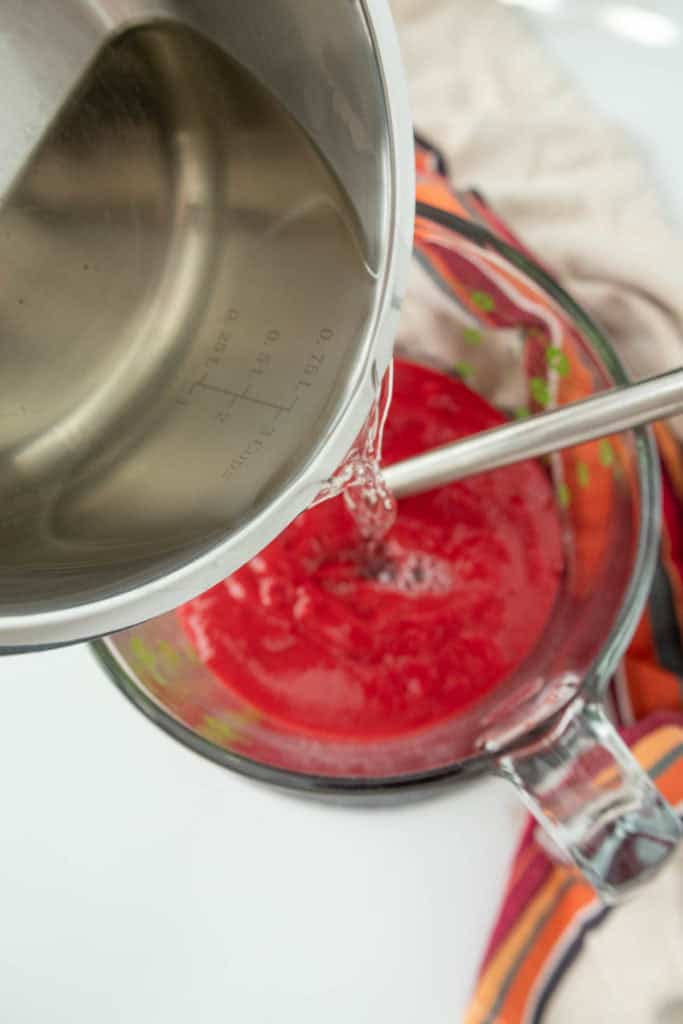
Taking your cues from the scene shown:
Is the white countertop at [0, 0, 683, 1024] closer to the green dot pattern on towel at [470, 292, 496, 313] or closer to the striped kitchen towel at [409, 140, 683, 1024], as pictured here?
the striped kitchen towel at [409, 140, 683, 1024]

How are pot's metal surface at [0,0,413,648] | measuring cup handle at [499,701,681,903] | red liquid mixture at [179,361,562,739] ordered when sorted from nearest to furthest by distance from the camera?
1. pot's metal surface at [0,0,413,648]
2. measuring cup handle at [499,701,681,903]
3. red liquid mixture at [179,361,562,739]

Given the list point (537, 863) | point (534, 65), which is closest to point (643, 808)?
point (537, 863)

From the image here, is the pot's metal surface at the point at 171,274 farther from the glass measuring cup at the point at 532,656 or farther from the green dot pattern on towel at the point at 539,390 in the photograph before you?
the green dot pattern on towel at the point at 539,390

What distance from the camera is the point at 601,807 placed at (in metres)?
0.51

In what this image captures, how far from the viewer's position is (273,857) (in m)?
0.62

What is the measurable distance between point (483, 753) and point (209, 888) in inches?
7.6

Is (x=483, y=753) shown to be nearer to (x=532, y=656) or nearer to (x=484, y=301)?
(x=532, y=656)

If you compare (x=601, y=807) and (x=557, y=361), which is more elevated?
(x=557, y=361)

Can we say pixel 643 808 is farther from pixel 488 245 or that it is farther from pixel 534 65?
pixel 534 65

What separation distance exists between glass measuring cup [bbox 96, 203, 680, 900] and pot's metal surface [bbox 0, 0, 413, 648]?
0.52 ft

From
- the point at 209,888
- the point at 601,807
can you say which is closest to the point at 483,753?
the point at 601,807

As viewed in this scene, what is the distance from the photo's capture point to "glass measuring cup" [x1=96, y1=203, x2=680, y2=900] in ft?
1.69

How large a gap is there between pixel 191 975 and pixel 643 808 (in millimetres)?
281

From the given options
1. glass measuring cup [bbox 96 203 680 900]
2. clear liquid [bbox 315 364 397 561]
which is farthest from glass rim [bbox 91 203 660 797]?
clear liquid [bbox 315 364 397 561]
